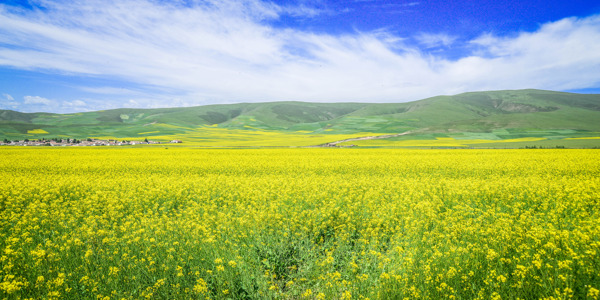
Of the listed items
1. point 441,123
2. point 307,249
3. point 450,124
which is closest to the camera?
point 307,249

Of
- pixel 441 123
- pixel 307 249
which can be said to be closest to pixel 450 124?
pixel 441 123

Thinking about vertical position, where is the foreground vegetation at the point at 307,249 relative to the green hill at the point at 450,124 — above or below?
below

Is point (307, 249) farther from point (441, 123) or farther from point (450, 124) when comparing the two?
point (441, 123)

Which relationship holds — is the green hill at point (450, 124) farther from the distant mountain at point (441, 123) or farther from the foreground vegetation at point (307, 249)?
the foreground vegetation at point (307, 249)

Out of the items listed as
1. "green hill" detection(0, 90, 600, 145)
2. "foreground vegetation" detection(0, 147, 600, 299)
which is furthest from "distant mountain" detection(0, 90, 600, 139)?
"foreground vegetation" detection(0, 147, 600, 299)

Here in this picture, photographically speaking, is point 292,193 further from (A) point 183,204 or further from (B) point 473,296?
(B) point 473,296

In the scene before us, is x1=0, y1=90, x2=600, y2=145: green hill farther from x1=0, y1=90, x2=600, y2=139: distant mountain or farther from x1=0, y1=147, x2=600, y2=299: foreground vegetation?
x1=0, y1=147, x2=600, y2=299: foreground vegetation

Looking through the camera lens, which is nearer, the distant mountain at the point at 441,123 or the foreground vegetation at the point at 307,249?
the foreground vegetation at the point at 307,249

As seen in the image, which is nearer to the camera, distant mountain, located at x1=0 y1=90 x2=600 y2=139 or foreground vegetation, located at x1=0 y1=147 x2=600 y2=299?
foreground vegetation, located at x1=0 y1=147 x2=600 y2=299

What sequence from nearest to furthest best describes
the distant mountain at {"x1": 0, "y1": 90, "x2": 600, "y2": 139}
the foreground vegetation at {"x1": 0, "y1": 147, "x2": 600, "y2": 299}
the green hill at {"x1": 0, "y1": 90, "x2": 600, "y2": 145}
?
the foreground vegetation at {"x1": 0, "y1": 147, "x2": 600, "y2": 299}, the green hill at {"x1": 0, "y1": 90, "x2": 600, "y2": 145}, the distant mountain at {"x1": 0, "y1": 90, "x2": 600, "y2": 139}

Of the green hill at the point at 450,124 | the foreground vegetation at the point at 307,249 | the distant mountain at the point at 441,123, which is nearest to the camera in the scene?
the foreground vegetation at the point at 307,249

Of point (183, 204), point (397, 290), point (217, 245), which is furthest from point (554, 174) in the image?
point (183, 204)

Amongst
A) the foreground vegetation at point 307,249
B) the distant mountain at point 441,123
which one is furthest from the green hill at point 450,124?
the foreground vegetation at point 307,249

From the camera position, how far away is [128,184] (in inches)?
504
